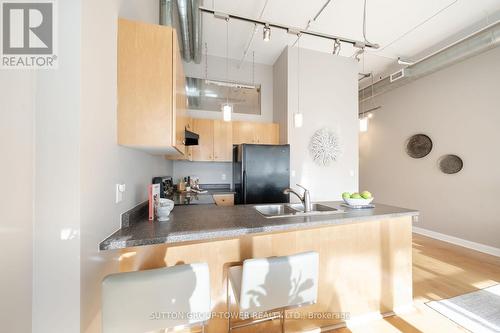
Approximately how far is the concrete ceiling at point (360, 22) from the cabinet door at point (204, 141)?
57.3 inches

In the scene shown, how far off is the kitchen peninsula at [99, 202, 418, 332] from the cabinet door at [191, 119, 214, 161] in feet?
6.14

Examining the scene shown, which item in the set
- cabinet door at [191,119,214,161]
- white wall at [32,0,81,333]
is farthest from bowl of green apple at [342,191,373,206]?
cabinet door at [191,119,214,161]

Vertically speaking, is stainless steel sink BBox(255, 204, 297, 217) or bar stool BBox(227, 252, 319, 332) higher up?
stainless steel sink BBox(255, 204, 297, 217)

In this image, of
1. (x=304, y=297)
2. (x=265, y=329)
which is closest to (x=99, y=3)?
(x=304, y=297)

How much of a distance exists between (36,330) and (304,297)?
4.23 feet

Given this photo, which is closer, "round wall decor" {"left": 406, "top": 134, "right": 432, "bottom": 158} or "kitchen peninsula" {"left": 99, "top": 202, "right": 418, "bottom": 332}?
"kitchen peninsula" {"left": 99, "top": 202, "right": 418, "bottom": 332}

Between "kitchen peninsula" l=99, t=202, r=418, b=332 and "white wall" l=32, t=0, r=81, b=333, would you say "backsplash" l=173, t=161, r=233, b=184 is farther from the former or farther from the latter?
"white wall" l=32, t=0, r=81, b=333

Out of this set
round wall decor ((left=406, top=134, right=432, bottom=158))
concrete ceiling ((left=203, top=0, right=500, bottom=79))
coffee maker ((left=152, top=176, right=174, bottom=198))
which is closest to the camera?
coffee maker ((left=152, top=176, right=174, bottom=198))

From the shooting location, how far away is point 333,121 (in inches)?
147

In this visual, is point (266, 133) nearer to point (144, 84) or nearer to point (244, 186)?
point (244, 186)

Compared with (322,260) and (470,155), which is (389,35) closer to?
(470,155)

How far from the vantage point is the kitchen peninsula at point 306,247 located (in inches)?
49.2

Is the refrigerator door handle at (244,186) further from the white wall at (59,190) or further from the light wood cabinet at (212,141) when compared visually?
the white wall at (59,190)

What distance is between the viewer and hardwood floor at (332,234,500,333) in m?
1.67
